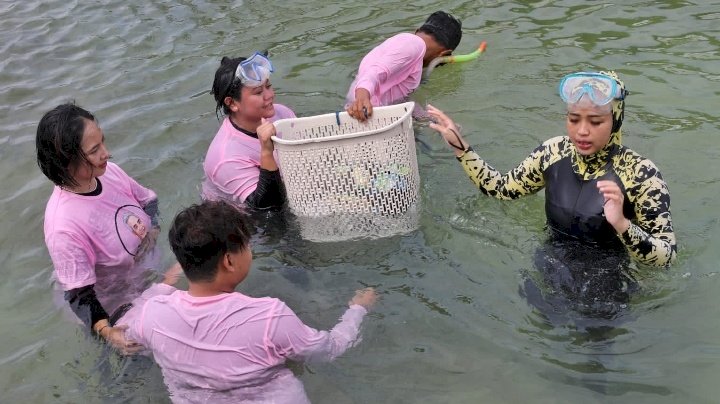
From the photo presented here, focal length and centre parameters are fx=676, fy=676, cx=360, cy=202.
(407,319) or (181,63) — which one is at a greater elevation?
(181,63)

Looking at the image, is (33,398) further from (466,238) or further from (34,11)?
(34,11)

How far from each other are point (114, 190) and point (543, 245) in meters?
2.75

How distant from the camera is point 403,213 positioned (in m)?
4.76

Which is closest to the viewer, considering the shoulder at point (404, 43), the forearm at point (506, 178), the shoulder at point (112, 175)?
the forearm at point (506, 178)

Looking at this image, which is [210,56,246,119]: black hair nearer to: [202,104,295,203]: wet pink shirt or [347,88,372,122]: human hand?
[202,104,295,203]: wet pink shirt

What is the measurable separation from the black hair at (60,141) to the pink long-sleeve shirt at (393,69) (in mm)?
2457

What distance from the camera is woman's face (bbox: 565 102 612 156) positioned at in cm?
344

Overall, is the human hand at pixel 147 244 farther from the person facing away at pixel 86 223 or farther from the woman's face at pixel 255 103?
the woman's face at pixel 255 103

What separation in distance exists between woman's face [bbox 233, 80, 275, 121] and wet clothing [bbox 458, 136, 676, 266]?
5.02 feet

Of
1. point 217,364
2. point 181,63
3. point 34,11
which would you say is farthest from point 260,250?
point 34,11

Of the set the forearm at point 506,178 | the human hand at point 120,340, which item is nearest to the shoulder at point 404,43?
the forearm at point 506,178

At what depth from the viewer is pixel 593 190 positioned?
12.3ft

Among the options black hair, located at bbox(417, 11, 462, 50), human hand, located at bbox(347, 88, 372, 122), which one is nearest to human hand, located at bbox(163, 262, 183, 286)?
human hand, located at bbox(347, 88, 372, 122)

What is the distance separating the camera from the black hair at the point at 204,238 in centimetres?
313
